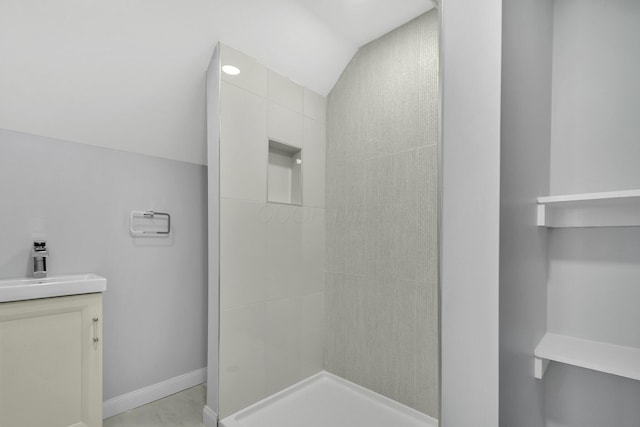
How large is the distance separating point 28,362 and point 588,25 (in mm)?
2803

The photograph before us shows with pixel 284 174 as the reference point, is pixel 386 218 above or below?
below

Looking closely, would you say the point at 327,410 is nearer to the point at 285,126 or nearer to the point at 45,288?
the point at 45,288

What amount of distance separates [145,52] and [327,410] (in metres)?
2.40

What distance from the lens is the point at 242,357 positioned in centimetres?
191

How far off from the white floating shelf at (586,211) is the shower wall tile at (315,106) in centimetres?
172

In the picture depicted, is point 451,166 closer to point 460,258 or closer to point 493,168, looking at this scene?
point 493,168

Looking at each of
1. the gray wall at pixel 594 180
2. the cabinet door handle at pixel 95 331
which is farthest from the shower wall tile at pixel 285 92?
the cabinet door handle at pixel 95 331

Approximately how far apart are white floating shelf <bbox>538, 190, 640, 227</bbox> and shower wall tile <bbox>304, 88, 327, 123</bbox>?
172 centimetres

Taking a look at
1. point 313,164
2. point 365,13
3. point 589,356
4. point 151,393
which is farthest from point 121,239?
point 589,356

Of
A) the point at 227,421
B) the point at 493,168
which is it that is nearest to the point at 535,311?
the point at 493,168

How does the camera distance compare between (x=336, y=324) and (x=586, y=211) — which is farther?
(x=336, y=324)

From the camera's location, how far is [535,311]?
3.62 ft

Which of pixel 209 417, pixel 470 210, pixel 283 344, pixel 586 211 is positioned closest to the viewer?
pixel 470 210

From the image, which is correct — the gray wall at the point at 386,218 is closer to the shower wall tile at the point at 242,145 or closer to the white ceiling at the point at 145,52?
the white ceiling at the point at 145,52
